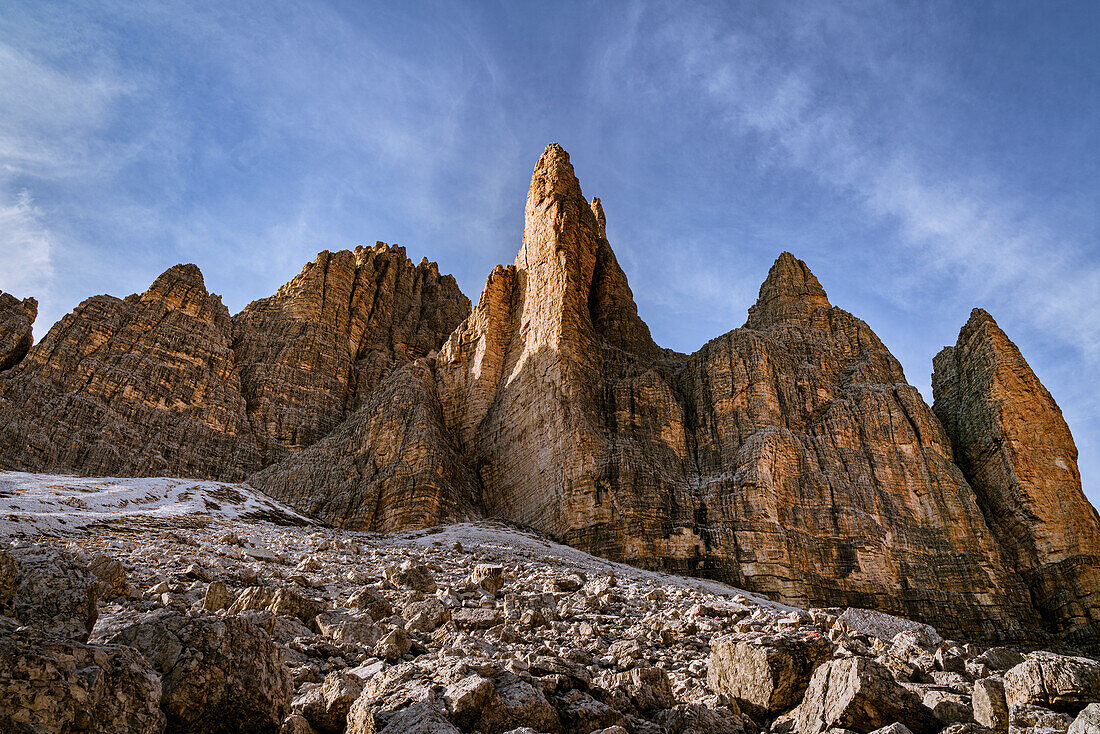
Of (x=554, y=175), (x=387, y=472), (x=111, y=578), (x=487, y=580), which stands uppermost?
(x=554, y=175)

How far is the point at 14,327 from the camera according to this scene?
68938 millimetres

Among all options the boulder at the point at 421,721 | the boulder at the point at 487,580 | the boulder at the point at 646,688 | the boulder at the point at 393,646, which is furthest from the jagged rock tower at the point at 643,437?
the boulder at the point at 421,721

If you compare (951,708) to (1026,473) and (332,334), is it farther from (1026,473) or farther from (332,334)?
(332,334)

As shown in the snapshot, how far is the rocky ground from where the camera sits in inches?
271

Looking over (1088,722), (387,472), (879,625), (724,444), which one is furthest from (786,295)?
(1088,722)

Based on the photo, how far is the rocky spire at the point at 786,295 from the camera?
67.6 m

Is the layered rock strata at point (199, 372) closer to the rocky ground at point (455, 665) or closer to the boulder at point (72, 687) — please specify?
the rocky ground at point (455, 665)

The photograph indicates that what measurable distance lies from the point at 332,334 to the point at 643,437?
47.5 m

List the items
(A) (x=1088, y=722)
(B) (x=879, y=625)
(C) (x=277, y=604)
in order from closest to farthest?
(A) (x=1088, y=722), (C) (x=277, y=604), (B) (x=879, y=625)

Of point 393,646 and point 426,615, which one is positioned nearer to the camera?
point 393,646

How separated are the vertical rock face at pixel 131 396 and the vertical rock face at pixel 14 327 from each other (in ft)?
13.5

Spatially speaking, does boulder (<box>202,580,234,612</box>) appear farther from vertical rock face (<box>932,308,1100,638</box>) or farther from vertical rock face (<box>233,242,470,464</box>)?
vertical rock face (<box>233,242,470,464</box>)

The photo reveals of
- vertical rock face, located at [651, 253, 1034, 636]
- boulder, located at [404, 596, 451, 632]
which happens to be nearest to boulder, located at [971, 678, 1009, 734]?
boulder, located at [404, 596, 451, 632]

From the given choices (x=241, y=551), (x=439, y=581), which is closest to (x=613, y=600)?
(x=439, y=581)
